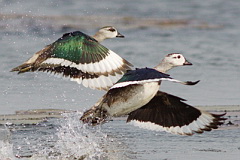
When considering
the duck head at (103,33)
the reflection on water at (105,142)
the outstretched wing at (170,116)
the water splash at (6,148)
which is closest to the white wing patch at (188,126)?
the outstretched wing at (170,116)

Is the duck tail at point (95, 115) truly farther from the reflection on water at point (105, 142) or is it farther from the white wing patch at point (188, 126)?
the white wing patch at point (188, 126)

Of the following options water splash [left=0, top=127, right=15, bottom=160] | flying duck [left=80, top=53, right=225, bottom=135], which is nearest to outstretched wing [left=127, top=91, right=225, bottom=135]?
flying duck [left=80, top=53, right=225, bottom=135]

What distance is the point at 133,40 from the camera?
51.9 ft

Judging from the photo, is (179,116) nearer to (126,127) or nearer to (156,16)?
(126,127)

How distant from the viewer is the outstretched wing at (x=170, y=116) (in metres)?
8.44

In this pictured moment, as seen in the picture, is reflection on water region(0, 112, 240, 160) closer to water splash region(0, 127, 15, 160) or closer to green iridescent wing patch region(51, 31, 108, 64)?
water splash region(0, 127, 15, 160)

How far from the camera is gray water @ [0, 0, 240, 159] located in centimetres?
844

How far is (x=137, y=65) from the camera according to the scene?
13.2 metres

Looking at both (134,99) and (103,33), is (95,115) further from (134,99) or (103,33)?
(103,33)

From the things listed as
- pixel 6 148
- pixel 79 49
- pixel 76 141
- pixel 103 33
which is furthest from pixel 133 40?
pixel 6 148

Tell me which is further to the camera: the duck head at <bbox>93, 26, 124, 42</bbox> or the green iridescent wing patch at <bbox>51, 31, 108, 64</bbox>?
the duck head at <bbox>93, 26, 124, 42</bbox>

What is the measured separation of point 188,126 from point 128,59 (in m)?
5.16

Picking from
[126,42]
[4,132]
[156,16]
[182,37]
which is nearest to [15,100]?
[4,132]

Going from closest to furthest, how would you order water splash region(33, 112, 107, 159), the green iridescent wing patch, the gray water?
1. water splash region(33, 112, 107, 159)
2. the gray water
3. the green iridescent wing patch
